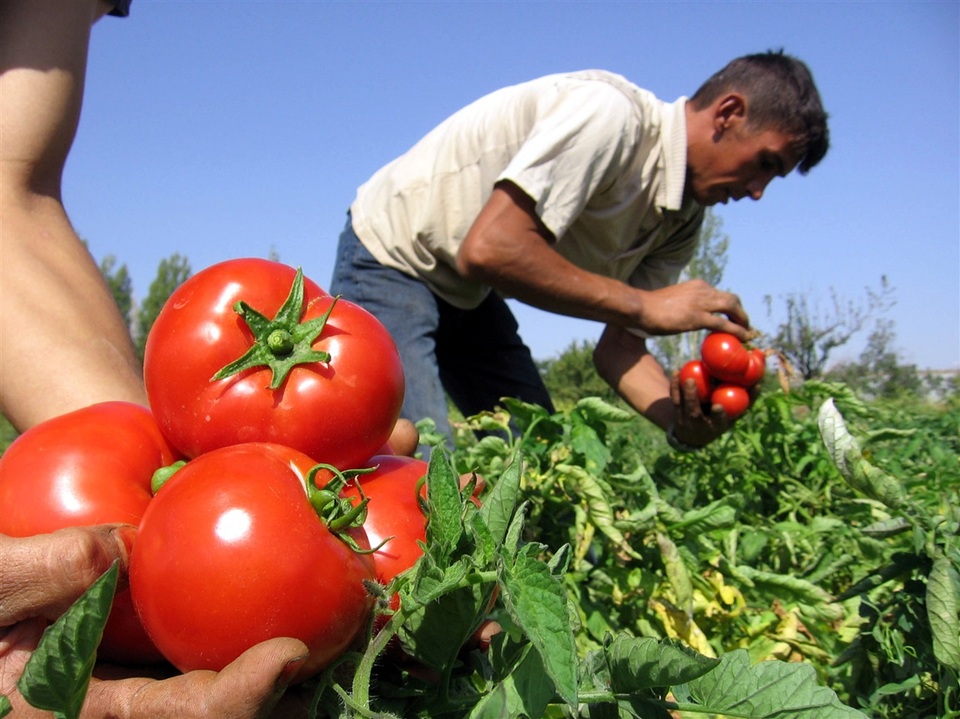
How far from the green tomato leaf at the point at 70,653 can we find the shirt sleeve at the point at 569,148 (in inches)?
74.8

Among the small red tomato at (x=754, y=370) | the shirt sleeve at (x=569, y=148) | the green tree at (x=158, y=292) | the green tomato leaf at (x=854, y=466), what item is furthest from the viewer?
the green tree at (x=158, y=292)

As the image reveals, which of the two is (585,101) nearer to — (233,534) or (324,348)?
(324,348)

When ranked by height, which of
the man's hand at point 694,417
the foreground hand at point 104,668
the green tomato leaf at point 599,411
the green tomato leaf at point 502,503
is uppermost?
the green tomato leaf at point 502,503

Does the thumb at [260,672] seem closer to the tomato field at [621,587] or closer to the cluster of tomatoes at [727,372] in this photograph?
the tomato field at [621,587]

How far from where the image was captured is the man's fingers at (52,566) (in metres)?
0.73

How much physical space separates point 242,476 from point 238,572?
90 mm


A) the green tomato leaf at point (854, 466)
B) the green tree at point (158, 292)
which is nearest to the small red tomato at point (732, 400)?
the green tomato leaf at point (854, 466)

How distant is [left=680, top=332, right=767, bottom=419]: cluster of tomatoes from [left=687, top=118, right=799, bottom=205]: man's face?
0.55 meters

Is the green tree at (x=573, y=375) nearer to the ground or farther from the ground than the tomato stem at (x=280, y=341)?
nearer to the ground

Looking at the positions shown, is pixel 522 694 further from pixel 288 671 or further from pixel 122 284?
pixel 122 284

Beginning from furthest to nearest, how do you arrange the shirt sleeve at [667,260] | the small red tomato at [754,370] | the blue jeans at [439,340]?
the shirt sleeve at [667,260] → the small red tomato at [754,370] → the blue jeans at [439,340]

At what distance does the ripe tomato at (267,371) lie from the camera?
866mm

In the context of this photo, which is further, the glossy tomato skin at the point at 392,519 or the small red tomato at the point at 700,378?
the small red tomato at the point at 700,378

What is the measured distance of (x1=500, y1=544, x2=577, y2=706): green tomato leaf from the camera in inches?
23.2
